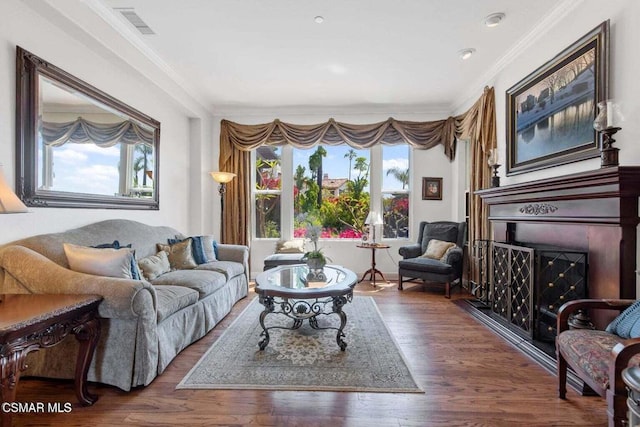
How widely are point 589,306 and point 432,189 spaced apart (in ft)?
11.6

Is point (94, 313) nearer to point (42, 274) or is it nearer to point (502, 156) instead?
point (42, 274)

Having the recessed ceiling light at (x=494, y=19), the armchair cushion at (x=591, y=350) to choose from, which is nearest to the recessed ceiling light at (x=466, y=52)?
the recessed ceiling light at (x=494, y=19)

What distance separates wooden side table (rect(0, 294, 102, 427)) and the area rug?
610mm

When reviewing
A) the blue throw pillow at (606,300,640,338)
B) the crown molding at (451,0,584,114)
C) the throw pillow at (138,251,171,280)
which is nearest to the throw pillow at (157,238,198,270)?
the throw pillow at (138,251,171,280)

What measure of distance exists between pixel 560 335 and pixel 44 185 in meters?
3.88

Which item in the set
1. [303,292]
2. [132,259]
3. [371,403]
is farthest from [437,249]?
[132,259]

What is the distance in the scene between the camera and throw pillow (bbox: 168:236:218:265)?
367cm

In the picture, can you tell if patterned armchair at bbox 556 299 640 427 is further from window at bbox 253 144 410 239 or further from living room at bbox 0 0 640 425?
window at bbox 253 144 410 239

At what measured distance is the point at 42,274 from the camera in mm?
2025

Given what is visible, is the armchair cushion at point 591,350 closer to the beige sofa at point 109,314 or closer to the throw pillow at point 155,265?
the beige sofa at point 109,314

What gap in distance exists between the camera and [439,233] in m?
4.84

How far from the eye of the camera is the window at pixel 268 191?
5555mm

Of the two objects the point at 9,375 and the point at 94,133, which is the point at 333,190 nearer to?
the point at 94,133

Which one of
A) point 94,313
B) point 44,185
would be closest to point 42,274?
point 94,313
